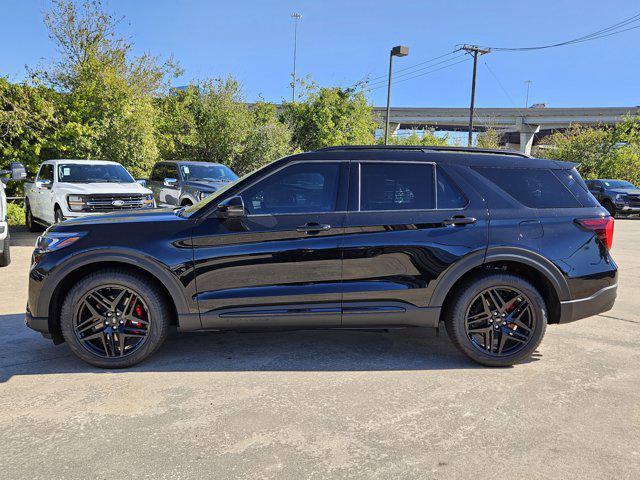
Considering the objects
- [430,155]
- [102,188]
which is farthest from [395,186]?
[102,188]

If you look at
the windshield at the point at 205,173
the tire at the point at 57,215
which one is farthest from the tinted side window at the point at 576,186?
the windshield at the point at 205,173

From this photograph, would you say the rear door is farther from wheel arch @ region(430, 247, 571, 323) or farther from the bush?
the bush

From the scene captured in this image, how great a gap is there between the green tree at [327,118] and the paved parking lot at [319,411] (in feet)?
73.1

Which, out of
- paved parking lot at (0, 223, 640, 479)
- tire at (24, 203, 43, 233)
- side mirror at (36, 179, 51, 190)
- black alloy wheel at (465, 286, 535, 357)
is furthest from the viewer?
tire at (24, 203, 43, 233)

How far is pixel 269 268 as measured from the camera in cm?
392

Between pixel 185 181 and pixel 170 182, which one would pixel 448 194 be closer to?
pixel 170 182

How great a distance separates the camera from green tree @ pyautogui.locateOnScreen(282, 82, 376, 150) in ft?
85.7

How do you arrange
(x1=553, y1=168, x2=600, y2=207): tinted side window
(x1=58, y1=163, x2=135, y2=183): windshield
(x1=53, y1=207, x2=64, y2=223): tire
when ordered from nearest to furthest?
(x1=553, y1=168, x2=600, y2=207): tinted side window < (x1=53, y1=207, x2=64, y2=223): tire < (x1=58, y1=163, x2=135, y2=183): windshield

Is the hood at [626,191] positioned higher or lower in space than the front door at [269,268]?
higher

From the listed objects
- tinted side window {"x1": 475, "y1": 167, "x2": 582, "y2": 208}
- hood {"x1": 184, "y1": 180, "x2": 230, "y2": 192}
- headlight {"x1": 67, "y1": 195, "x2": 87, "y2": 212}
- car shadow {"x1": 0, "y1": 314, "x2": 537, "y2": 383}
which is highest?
tinted side window {"x1": 475, "y1": 167, "x2": 582, "y2": 208}

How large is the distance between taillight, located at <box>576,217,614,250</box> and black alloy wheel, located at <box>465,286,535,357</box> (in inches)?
31.4

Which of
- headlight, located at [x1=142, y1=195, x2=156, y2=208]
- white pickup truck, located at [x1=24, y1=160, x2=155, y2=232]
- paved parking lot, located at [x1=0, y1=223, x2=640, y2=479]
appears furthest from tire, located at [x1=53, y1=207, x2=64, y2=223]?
paved parking lot, located at [x1=0, y1=223, x2=640, y2=479]

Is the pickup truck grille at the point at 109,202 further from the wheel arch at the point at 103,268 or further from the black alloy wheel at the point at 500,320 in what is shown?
the black alloy wheel at the point at 500,320

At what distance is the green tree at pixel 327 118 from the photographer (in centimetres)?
2612
